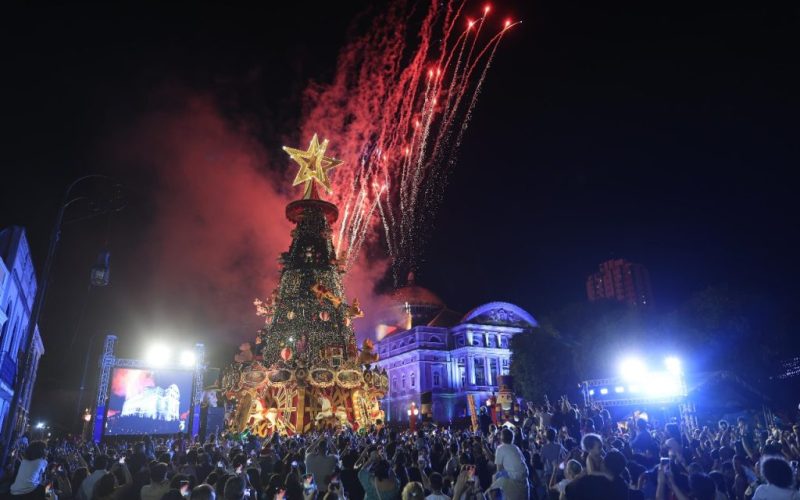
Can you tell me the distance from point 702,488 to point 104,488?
6996mm

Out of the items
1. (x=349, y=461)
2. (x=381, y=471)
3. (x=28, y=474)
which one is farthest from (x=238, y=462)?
(x=381, y=471)

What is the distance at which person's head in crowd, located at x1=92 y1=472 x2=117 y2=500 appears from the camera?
19.0 feet

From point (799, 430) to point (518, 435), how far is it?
22.5ft

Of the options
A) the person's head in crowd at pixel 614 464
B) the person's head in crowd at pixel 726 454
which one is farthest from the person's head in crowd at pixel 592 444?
the person's head in crowd at pixel 726 454

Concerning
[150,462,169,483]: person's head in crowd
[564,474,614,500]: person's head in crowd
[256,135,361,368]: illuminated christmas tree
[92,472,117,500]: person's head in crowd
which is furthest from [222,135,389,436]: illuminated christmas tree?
[564,474,614,500]: person's head in crowd

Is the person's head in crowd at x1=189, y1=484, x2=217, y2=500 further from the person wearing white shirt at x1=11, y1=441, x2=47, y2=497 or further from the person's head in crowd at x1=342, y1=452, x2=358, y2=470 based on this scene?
the person's head in crowd at x1=342, y1=452, x2=358, y2=470

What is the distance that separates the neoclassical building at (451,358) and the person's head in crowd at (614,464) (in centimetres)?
5992

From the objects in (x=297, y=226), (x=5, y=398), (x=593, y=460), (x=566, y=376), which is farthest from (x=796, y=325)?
(x=5, y=398)

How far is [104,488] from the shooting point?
5.83 meters

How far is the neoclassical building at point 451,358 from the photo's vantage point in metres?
64.9

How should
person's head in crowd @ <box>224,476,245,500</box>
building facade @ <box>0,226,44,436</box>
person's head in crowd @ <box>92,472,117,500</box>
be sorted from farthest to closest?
building facade @ <box>0,226,44,436</box>
person's head in crowd @ <box>92,472,117,500</box>
person's head in crowd @ <box>224,476,245,500</box>

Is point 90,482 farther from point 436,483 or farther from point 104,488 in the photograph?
point 436,483

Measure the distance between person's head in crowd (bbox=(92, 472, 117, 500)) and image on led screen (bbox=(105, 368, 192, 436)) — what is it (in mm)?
36583

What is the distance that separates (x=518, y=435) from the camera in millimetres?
12125
